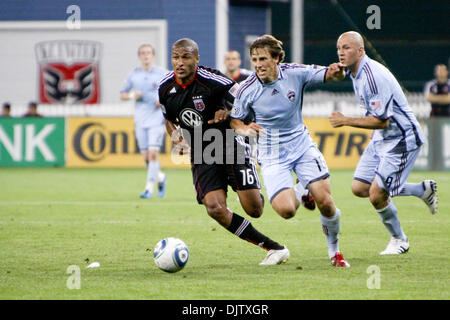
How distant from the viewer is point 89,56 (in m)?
27.5

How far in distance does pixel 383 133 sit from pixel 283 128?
1126 millimetres

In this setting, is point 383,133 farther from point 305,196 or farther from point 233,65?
point 233,65

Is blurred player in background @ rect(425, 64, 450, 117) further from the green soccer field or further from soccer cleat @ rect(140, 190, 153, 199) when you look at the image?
soccer cleat @ rect(140, 190, 153, 199)

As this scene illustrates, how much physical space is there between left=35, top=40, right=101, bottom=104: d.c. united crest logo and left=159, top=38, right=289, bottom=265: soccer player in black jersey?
65.1ft

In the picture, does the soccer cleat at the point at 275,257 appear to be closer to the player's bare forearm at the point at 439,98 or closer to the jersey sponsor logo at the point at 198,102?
the jersey sponsor logo at the point at 198,102

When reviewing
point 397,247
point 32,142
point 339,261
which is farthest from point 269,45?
point 32,142

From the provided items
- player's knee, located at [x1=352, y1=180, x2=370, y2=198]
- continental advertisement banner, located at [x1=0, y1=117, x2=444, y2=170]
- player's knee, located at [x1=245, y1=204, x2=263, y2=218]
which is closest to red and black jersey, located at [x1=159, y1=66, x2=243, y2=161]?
player's knee, located at [x1=245, y1=204, x2=263, y2=218]

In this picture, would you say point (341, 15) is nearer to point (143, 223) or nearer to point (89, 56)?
point (89, 56)

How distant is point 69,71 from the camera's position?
27.5 m

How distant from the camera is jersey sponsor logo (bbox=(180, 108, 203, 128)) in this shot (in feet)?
26.2

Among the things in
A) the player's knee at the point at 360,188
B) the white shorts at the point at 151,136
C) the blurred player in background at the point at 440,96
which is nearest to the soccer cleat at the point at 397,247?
the player's knee at the point at 360,188

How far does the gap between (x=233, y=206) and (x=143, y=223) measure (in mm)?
2397
